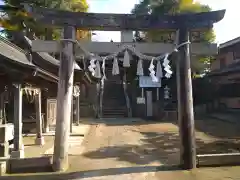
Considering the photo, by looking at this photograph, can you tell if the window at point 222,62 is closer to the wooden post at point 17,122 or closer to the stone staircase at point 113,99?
the stone staircase at point 113,99

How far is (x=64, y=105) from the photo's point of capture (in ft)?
24.2

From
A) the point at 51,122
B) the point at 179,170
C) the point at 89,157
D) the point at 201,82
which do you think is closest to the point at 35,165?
the point at 89,157

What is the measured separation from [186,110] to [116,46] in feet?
8.82

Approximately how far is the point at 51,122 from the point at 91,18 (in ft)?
35.5

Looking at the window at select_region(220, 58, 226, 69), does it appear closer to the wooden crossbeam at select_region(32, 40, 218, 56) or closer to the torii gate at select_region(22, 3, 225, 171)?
the wooden crossbeam at select_region(32, 40, 218, 56)

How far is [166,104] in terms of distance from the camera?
82.3ft

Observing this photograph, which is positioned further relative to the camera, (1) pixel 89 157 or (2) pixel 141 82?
(2) pixel 141 82

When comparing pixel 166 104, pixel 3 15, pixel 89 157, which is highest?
pixel 3 15

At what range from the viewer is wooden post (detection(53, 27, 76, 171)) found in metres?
7.27

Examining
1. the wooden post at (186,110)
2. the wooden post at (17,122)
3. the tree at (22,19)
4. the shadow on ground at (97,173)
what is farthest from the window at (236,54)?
the wooden post at (17,122)

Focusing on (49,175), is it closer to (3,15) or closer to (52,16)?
(52,16)

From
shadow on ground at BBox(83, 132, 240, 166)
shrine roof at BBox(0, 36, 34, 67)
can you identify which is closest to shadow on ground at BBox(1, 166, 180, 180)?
shadow on ground at BBox(83, 132, 240, 166)

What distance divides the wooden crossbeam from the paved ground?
3.34 meters

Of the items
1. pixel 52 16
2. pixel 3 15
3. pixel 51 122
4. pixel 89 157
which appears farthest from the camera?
pixel 3 15
